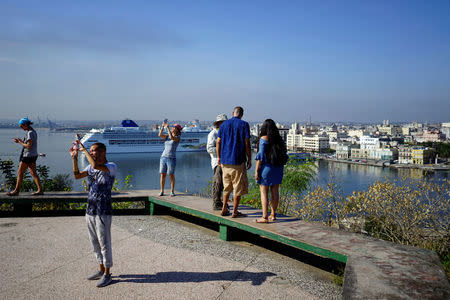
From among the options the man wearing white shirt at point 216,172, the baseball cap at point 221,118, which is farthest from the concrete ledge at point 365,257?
the baseball cap at point 221,118

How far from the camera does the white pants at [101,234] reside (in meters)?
2.30

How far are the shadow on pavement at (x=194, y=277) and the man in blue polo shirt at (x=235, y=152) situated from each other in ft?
2.66

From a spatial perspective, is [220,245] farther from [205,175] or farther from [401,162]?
[401,162]

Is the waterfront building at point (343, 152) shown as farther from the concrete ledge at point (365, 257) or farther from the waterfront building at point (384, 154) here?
the concrete ledge at point (365, 257)

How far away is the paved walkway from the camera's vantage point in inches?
90.2

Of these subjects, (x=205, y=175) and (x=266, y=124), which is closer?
(x=266, y=124)

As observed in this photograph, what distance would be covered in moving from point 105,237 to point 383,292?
1.83 metres

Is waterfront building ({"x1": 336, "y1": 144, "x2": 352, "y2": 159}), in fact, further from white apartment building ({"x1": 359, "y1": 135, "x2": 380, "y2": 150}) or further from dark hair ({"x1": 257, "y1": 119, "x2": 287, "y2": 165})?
dark hair ({"x1": 257, "y1": 119, "x2": 287, "y2": 165})

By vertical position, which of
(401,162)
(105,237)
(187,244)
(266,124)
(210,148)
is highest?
(266,124)

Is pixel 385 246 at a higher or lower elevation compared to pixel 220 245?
higher

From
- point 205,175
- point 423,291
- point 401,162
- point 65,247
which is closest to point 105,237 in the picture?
point 65,247

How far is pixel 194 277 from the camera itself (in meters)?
2.54

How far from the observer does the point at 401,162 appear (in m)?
63.1

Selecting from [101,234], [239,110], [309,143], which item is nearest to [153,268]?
[101,234]
